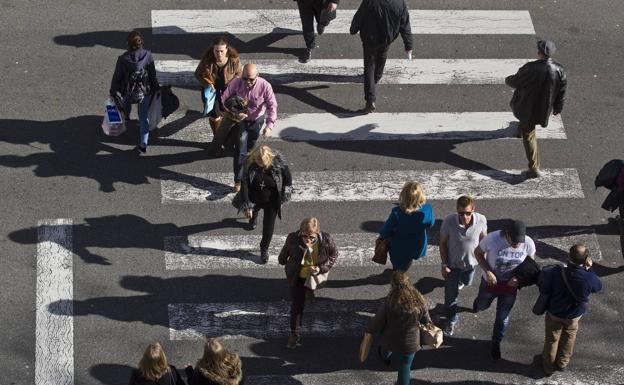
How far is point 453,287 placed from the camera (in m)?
11.6

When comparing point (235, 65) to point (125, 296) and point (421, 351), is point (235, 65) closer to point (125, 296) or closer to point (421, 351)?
point (125, 296)

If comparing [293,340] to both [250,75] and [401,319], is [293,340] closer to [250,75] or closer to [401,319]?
[401,319]

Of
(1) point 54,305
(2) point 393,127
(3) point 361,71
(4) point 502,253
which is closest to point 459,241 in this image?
(4) point 502,253

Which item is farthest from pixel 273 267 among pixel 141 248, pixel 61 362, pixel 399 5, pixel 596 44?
pixel 596 44

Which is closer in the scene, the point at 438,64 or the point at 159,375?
the point at 159,375

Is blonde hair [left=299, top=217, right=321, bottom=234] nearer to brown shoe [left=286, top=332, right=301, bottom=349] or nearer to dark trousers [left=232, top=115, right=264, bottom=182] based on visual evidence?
brown shoe [left=286, top=332, right=301, bottom=349]

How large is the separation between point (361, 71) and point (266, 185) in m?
3.97

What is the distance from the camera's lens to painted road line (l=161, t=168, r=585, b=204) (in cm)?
1336

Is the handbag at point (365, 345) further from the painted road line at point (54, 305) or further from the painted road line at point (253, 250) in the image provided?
the painted road line at point (54, 305)

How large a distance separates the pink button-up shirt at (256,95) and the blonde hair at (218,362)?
13.5 feet

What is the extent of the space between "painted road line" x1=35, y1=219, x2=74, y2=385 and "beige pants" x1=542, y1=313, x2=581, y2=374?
4.60 m

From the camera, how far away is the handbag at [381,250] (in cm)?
1154

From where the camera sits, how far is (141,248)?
494 inches

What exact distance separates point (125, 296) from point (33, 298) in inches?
36.4
